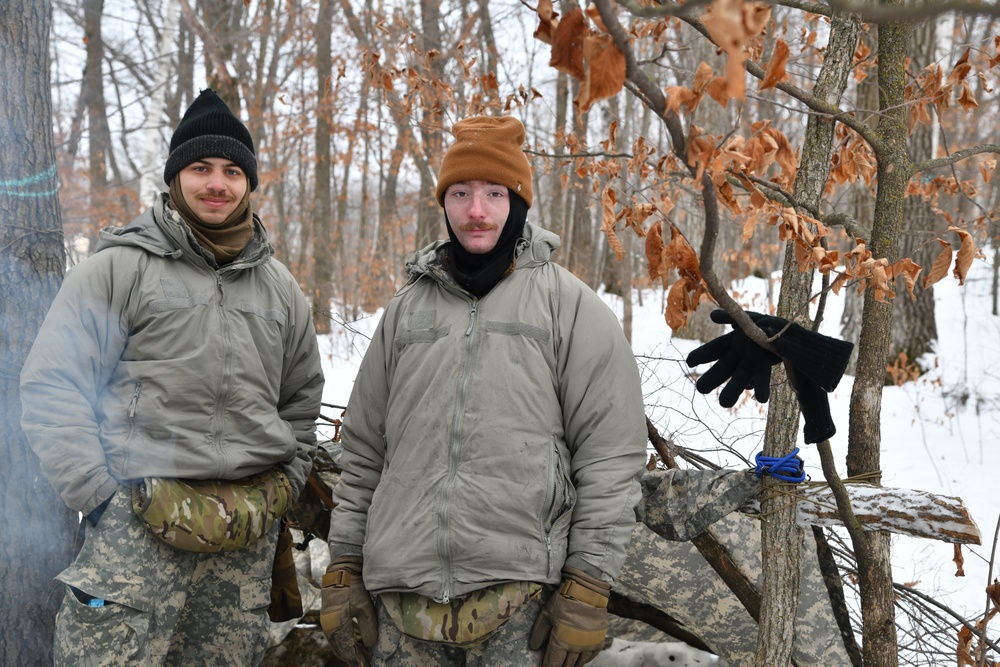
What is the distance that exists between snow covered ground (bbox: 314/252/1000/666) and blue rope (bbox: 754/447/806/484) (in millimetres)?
1063

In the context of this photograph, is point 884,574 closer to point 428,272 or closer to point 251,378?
point 428,272

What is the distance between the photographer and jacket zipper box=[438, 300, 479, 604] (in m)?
2.16

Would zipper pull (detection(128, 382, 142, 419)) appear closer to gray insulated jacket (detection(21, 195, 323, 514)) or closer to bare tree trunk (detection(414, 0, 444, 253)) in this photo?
gray insulated jacket (detection(21, 195, 323, 514))

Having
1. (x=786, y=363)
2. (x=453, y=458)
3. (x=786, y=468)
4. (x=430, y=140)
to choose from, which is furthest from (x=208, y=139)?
(x=430, y=140)

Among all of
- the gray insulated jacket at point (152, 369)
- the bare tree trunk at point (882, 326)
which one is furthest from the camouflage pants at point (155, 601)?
the bare tree trunk at point (882, 326)

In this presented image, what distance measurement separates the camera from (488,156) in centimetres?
236

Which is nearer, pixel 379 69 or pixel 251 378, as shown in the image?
pixel 251 378

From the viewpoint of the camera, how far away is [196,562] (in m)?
2.64

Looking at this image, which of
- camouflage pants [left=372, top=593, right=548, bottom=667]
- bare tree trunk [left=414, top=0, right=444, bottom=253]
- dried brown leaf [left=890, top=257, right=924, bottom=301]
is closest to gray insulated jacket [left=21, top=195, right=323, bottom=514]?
camouflage pants [left=372, top=593, right=548, bottom=667]

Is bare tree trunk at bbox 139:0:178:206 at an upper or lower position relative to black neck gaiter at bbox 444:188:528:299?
upper

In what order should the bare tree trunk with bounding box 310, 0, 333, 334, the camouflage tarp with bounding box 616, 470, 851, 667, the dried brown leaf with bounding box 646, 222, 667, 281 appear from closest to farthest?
the dried brown leaf with bounding box 646, 222, 667, 281 < the camouflage tarp with bounding box 616, 470, 851, 667 < the bare tree trunk with bounding box 310, 0, 333, 334

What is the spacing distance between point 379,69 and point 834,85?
3230 millimetres

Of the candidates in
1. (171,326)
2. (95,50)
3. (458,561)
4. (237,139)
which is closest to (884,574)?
(458,561)

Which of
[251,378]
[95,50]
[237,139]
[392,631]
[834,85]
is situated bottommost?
[392,631]
